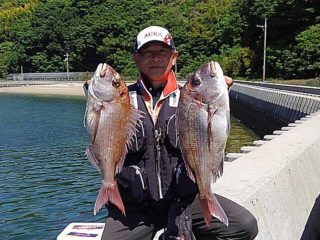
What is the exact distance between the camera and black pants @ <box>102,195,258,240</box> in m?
3.68

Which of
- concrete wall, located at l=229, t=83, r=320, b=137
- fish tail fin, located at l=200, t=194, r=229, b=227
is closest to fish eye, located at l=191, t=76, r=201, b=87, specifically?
fish tail fin, located at l=200, t=194, r=229, b=227

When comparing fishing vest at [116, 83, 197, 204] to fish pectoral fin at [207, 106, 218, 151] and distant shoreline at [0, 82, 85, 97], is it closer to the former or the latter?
fish pectoral fin at [207, 106, 218, 151]

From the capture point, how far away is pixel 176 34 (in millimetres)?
76312

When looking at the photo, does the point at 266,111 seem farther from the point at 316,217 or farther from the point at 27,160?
the point at 316,217

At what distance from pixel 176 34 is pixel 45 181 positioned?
61.4 metres

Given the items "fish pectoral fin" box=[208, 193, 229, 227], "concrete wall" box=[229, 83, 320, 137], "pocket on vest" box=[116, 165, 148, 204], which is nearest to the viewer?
"fish pectoral fin" box=[208, 193, 229, 227]

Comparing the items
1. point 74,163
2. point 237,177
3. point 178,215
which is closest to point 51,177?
point 74,163

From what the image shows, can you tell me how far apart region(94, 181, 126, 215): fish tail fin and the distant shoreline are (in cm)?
7370

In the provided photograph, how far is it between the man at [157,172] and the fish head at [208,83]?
0.52 m

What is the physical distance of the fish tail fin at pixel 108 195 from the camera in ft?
11.2

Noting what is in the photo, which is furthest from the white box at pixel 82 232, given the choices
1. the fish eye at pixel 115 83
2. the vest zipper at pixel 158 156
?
the fish eye at pixel 115 83

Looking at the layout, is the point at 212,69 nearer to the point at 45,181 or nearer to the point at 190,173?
the point at 190,173

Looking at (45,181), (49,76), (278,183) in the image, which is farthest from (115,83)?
(49,76)

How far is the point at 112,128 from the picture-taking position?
10.8 ft
